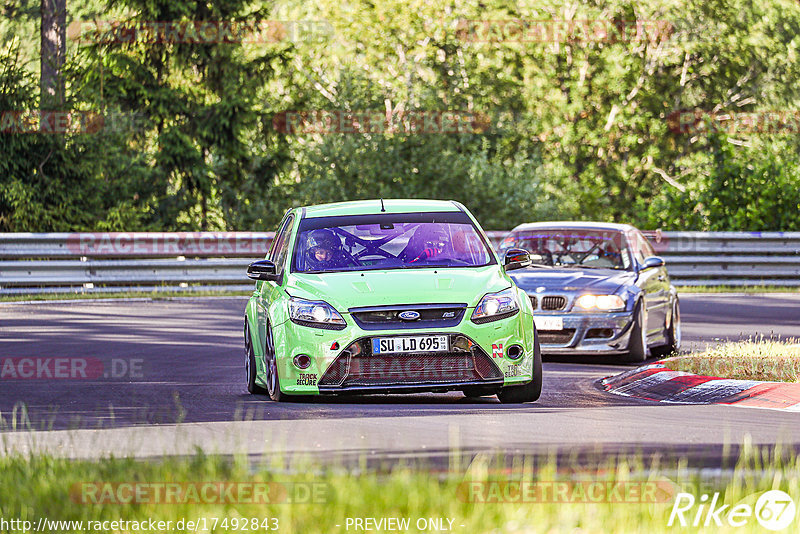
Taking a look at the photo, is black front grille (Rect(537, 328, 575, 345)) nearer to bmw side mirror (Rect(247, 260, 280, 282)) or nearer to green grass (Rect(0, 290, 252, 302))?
bmw side mirror (Rect(247, 260, 280, 282))

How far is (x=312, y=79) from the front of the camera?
45.9 m

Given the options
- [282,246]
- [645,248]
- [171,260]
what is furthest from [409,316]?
[171,260]

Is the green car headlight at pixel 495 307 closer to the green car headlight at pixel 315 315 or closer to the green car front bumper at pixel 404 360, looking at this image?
the green car front bumper at pixel 404 360

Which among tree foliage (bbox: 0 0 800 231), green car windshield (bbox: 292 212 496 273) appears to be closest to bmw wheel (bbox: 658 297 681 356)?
green car windshield (bbox: 292 212 496 273)

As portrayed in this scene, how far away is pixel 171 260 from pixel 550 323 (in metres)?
12.5

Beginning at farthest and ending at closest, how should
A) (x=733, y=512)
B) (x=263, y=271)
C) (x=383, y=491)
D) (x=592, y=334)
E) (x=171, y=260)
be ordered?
(x=171, y=260) < (x=592, y=334) < (x=263, y=271) < (x=383, y=491) < (x=733, y=512)

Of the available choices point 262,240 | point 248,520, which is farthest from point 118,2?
point 248,520

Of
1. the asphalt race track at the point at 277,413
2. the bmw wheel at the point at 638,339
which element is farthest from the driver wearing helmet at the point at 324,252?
the bmw wheel at the point at 638,339

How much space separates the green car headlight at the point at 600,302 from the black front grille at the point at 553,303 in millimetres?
141

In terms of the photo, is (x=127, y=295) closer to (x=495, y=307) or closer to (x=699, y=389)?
(x=699, y=389)

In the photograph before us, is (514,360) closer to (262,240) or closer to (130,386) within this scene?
(130,386)

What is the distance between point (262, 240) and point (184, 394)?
51.6 feet

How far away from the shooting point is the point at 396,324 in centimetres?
1083

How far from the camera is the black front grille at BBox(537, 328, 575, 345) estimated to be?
51.0ft
